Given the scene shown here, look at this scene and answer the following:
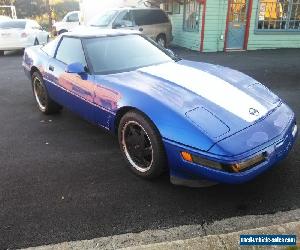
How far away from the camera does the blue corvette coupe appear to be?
298 cm

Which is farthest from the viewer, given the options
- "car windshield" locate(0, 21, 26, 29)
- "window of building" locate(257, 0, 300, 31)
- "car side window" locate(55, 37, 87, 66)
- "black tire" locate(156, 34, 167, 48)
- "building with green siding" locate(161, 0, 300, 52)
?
"black tire" locate(156, 34, 167, 48)

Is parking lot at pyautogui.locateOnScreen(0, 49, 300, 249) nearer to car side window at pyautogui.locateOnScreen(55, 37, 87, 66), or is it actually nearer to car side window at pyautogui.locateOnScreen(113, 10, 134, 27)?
car side window at pyautogui.locateOnScreen(55, 37, 87, 66)

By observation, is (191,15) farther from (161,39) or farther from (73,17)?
(73,17)

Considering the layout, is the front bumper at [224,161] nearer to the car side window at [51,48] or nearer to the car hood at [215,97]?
the car hood at [215,97]

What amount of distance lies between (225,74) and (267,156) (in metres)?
1.53

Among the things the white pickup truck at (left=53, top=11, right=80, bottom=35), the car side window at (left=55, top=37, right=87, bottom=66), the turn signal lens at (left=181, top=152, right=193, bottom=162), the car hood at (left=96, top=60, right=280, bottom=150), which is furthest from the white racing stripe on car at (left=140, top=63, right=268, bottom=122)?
the white pickup truck at (left=53, top=11, right=80, bottom=35)

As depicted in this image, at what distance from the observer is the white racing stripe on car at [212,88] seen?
338cm

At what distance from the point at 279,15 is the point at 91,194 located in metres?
12.9

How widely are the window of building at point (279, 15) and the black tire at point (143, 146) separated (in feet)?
38.1

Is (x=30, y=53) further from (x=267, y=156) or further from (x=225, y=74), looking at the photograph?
(x=267, y=156)

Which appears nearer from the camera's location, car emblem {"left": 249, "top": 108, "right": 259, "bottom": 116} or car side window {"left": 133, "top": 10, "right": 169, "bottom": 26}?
car emblem {"left": 249, "top": 108, "right": 259, "bottom": 116}

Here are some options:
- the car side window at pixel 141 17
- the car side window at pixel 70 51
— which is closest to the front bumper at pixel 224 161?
the car side window at pixel 70 51

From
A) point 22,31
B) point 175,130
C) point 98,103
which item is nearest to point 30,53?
point 98,103

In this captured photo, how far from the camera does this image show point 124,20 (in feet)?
42.6
